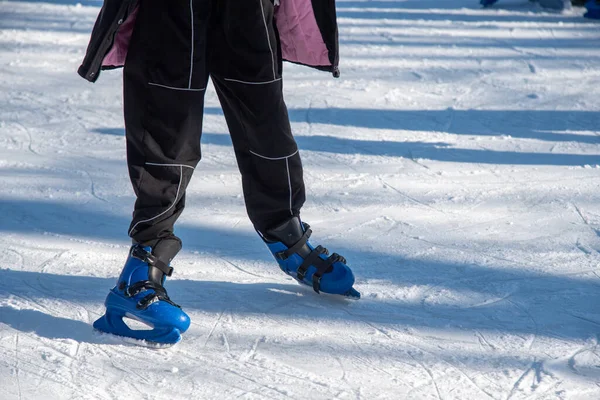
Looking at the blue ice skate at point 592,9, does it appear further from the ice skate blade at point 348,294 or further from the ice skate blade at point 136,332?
the ice skate blade at point 136,332

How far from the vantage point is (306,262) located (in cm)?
221

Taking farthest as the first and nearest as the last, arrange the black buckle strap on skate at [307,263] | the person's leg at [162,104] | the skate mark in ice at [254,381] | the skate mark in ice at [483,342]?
the black buckle strap on skate at [307,263] → the skate mark in ice at [483,342] → the person's leg at [162,104] → the skate mark in ice at [254,381]

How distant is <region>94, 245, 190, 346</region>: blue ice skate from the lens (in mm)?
1945

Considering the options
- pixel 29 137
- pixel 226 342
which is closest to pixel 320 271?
pixel 226 342

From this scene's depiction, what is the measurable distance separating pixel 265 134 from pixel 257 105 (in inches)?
3.0

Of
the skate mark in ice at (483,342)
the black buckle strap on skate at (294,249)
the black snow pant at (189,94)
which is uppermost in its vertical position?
the black snow pant at (189,94)

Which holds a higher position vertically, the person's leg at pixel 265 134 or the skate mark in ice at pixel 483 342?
the person's leg at pixel 265 134

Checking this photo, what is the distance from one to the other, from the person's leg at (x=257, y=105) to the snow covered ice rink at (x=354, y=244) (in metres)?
0.28

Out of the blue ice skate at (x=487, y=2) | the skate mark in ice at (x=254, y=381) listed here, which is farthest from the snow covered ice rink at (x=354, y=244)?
the blue ice skate at (x=487, y=2)

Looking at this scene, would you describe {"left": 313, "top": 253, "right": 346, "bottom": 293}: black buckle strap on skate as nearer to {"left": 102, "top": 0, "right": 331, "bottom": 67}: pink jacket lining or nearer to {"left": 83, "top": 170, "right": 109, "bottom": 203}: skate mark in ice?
{"left": 102, "top": 0, "right": 331, "bottom": 67}: pink jacket lining

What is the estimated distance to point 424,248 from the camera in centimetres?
263

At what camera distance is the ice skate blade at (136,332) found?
195cm

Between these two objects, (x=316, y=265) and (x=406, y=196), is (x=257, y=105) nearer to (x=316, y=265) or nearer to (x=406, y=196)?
(x=316, y=265)

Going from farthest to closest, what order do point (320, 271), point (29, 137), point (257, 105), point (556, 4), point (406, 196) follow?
point (556, 4)
point (29, 137)
point (406, 196)
point (320, 271)
point (257, 105)
